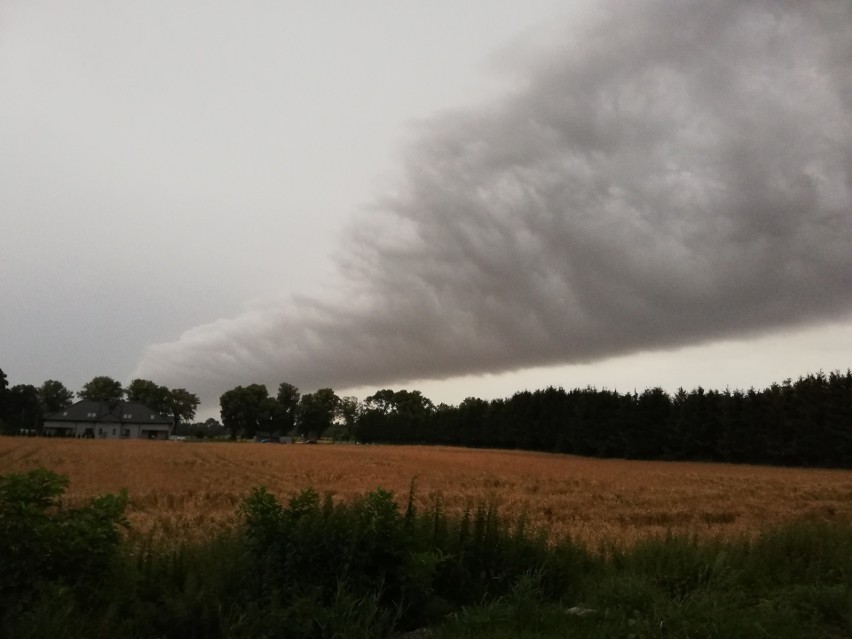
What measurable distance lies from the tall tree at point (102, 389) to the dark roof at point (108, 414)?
113ft

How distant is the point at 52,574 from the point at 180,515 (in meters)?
11.4

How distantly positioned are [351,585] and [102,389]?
609 feet

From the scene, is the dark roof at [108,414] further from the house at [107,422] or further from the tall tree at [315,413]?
the tall tree at [315,413]

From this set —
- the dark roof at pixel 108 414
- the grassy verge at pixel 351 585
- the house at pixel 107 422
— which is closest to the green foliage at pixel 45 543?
the grassy verge at pixel 351 585

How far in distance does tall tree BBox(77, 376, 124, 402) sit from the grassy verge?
7135 inches

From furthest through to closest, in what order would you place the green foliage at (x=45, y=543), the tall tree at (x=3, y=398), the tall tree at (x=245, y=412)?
the tall tree at (x=245, y=412) → the tall tree at (x=3, y=398) → the green foliage at (x=45, y=543)

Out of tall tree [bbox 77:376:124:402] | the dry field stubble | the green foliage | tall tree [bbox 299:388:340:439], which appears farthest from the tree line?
the green foliage

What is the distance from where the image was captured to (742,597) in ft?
23.6

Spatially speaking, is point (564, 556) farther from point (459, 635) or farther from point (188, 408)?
point (188, 408)

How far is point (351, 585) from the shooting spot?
6887mm

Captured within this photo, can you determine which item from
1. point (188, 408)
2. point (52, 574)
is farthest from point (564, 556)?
point (188, 408)

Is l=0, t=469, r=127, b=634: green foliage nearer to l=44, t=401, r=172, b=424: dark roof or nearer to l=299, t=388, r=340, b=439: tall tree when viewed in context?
l=44, t=401, r=172, b=424: dark roof

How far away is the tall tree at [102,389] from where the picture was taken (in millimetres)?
171625

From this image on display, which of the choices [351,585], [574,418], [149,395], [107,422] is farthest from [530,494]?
[149,395]
